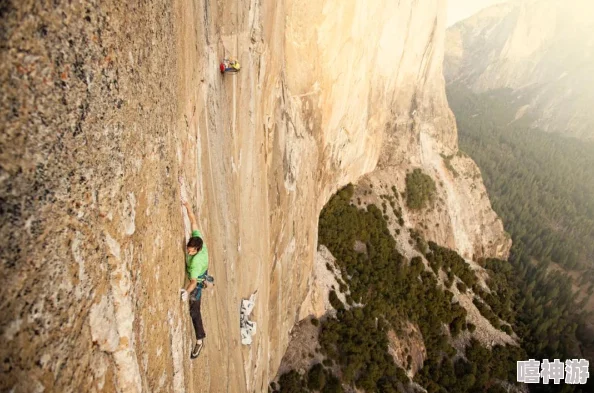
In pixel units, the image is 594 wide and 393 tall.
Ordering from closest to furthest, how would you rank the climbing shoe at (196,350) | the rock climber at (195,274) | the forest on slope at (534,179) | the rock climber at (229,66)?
the rock climber at (195,274) < the climbing shoe at (196,350) < the rock climber at (229,66) < the forest on slope at (534,179)

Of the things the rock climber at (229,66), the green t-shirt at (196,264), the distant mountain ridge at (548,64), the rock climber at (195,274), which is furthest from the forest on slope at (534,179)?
the green t-shirt at (196,264)

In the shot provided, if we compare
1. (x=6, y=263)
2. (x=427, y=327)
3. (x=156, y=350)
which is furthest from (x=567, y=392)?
(x=6, y=263)

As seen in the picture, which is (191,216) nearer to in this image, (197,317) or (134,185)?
(197,317)

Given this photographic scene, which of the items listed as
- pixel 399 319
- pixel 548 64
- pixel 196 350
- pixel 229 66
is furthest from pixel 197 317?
pixel 548 64

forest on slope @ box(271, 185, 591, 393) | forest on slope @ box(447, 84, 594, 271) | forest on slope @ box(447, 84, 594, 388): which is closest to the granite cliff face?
forest on slope @ box(271, 185, 591, 393)

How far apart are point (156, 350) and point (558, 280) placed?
87.8m

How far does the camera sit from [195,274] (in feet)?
24.0

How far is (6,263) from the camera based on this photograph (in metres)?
2.71

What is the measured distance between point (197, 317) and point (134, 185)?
3994 millimetres

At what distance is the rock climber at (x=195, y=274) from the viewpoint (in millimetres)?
7125

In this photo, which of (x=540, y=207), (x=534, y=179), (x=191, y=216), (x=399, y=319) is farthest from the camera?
(x=534, y=179)

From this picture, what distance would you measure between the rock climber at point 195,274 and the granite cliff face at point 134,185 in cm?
27

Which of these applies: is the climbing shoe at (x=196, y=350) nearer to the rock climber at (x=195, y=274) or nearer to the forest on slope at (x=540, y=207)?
the rock climber at (x=195, y=274)

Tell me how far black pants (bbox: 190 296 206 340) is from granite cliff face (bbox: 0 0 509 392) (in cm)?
21
